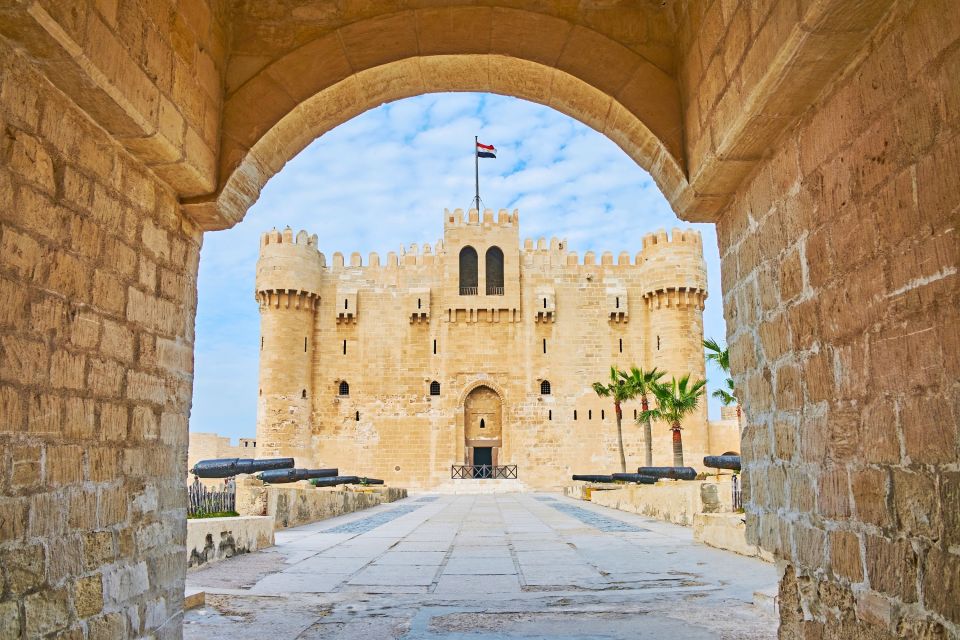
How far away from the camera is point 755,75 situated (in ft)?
9.58

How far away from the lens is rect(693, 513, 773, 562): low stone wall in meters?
5.99

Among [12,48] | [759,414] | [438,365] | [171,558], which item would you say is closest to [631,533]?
[759,414]

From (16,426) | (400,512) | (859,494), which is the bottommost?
(400,512)

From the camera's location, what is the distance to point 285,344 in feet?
94.3

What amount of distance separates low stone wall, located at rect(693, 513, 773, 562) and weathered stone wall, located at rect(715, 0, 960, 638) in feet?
9.09

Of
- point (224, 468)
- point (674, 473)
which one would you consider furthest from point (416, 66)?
point (674, 473)

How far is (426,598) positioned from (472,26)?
3.47 metres

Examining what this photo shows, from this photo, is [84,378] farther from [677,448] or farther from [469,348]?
[469,348]

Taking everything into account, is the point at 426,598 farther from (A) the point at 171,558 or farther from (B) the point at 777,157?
(B) the point at 777,157

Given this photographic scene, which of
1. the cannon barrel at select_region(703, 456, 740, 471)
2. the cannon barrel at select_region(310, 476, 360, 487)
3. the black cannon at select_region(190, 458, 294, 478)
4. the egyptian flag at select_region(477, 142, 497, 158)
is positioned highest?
the egyptian flag at select_region(477, 142, 497, 158)

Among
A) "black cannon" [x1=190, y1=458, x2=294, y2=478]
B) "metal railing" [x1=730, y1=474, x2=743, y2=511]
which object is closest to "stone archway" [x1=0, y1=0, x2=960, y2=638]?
"metal railing" [x1=730, y1=474, x2=743, y2=511]

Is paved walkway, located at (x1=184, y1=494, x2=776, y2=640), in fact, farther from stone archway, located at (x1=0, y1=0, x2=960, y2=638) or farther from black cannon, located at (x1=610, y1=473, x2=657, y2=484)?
black cannon, located at (x1=610, y1=473, x2=657, y2=484)

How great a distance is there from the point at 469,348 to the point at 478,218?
5.40 m

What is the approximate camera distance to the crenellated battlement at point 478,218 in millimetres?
30078
